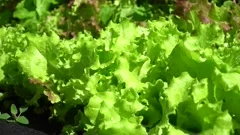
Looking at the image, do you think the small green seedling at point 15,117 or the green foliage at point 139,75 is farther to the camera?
the small green seedling at point 15,117

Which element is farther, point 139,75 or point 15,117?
point 15,117

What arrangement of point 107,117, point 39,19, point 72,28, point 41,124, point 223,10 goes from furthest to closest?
point 39,19, point 72,28, point 223,10, point 41,124, point 107,117

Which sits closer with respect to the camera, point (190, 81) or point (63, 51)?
point (190, 81)

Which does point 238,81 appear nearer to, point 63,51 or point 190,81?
point 190,81

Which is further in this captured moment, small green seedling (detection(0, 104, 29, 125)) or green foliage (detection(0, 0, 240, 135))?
small green seedling (detection(0, 104, 29, 125))

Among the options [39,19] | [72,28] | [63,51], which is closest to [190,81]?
[63,51]

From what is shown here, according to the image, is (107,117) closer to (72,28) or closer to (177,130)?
(177,130)

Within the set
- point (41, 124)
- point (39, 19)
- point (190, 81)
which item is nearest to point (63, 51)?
point (41, 124)

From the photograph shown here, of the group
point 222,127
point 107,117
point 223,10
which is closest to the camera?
point 222,127

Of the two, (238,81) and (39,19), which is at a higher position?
(238,81)
